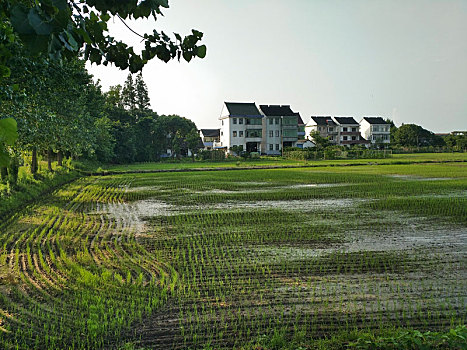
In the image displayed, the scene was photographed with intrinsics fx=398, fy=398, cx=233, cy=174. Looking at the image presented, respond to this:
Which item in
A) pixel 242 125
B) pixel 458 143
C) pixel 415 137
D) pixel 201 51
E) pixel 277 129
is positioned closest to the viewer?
pixel 201 51

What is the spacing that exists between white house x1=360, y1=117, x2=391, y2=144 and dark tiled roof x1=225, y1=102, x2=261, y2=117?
Result: 33.6 metres

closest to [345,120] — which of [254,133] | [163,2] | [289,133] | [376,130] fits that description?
[376,130]

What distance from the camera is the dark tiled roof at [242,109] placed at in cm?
6644

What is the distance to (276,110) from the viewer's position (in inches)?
2741

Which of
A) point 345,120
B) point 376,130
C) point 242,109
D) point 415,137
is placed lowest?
point 415,137

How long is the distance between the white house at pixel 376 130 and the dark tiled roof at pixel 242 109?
33.6 meters

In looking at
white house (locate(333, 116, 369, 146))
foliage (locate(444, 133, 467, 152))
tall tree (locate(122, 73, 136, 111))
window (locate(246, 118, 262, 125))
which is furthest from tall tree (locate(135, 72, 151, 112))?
foliage (locate(444, 133, 467, 152))

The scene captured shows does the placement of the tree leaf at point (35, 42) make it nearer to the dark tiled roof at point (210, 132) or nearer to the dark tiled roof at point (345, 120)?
the dark tiled roof at point (210, 132)

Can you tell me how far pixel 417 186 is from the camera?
71.3 feet

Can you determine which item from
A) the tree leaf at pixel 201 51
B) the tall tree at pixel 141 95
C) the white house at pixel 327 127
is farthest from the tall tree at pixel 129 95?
the tree leaf at pixel 201 51

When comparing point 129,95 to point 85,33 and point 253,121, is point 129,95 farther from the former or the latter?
point 85,33

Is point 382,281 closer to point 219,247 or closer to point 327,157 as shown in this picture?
point 219,247

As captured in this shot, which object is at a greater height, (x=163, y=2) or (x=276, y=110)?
(x=276, y=110)

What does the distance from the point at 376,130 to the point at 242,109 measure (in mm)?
37845
